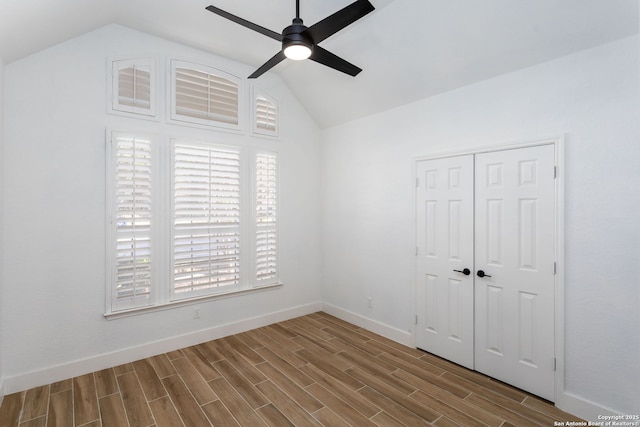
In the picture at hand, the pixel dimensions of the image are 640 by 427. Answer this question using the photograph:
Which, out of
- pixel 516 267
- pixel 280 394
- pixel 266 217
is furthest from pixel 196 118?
pixel 516 267

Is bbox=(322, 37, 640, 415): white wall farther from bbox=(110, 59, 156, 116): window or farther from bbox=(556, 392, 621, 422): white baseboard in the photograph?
bbox=(110, 59, 156, 116): window

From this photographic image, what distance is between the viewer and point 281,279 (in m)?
4.45

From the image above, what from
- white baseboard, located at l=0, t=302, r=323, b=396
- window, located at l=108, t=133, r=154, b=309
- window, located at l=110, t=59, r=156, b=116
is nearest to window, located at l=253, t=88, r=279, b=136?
window, located at l=110, t=59, r=156, b=116

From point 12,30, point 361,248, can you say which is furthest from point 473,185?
point 12,30

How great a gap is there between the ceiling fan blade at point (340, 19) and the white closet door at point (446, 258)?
1.90 meters

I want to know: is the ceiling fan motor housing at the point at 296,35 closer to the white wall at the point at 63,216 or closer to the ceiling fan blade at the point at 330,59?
the ceiling fan blade at the point at 330,59

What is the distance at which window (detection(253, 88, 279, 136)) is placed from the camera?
4.14 metres

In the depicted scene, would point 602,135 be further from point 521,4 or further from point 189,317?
point 189,317

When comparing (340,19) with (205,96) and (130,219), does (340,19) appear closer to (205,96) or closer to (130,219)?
(205,96)

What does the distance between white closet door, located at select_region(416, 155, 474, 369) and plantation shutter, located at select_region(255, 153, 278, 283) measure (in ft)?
6.40

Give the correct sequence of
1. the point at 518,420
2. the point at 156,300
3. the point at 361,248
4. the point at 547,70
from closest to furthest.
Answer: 1. the point at 518,420
2. the point at 547,70
3. the point at 156,300
4. the point at 361,248

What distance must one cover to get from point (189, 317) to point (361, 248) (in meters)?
2.36

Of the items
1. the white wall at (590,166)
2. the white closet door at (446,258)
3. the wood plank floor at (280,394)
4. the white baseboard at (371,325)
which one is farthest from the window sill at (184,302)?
the white wall at (590,166)

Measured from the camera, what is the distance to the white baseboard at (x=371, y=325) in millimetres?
3744
